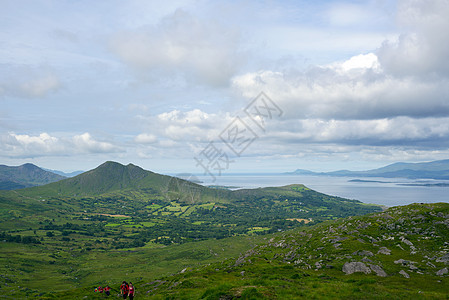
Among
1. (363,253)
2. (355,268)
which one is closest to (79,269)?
(363,253)

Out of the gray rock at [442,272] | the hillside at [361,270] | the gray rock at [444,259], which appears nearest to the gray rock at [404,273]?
the hillside at [361,270]

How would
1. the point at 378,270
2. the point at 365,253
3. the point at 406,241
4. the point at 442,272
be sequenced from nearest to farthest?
1. the point at 442,272
2. the point at 378,270
3. the point at 365,253
4. the point at 406,241

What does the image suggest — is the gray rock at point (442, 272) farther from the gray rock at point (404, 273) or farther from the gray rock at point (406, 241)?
the gray rock at point (406, 241)

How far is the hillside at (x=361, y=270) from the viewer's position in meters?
26.6

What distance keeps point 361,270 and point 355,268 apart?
97 cm

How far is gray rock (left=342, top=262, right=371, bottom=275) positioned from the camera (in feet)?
123

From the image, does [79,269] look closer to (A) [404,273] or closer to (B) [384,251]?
(B) [384,251]

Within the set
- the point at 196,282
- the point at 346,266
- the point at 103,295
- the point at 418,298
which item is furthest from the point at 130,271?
the point at 418,298

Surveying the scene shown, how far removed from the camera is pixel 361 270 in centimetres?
3772

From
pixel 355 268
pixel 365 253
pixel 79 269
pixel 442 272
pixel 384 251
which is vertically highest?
pixel 442 272

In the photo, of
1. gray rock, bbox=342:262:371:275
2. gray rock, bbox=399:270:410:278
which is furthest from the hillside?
gray rock, bbox=399:270:410:278

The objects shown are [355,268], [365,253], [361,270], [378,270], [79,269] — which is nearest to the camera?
[378,270]

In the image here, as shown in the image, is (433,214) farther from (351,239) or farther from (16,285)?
(16,285)

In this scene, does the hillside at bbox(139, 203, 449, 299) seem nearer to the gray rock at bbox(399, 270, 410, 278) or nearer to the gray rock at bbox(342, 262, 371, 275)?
the gray rock at bbox(342, 262, 371, 275)
